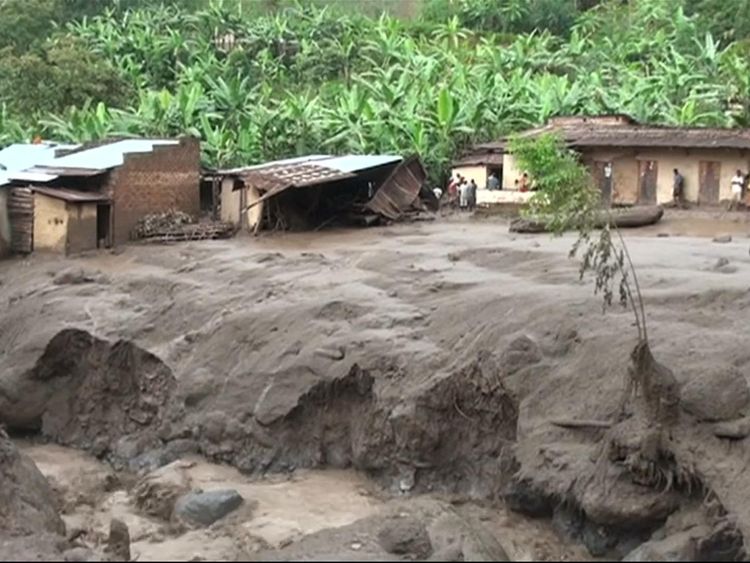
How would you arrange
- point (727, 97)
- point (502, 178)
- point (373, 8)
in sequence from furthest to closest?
point (373, 8)
point (727, 97)
point (502, 178)

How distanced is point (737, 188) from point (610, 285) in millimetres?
13042

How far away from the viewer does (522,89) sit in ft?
131

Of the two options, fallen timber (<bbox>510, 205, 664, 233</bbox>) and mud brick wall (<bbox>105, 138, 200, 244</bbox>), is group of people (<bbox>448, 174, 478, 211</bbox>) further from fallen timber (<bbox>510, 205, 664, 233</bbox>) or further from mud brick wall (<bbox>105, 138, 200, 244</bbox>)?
mud brick wall (<bbox>105, 138, 200, 244</bbox>)

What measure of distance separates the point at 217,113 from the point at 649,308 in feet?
81.0

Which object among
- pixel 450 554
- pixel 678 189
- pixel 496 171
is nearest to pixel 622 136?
pixel 678 189

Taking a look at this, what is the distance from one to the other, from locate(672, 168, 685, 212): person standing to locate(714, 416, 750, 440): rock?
55.6 feet

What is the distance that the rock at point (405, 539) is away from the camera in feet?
40.9

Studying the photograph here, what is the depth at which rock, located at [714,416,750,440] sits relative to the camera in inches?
601

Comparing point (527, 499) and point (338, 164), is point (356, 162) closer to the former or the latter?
point (338, 164)

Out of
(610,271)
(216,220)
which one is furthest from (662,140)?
(610,271)

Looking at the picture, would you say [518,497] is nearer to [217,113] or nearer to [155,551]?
[155,551]

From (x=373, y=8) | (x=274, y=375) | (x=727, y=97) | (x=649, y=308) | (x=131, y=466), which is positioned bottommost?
(x=131, y=466)

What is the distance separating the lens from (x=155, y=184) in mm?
29938

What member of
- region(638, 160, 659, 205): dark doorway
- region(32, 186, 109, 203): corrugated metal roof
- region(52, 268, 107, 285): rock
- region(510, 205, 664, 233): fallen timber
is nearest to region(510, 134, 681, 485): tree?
region(510, 205, 664, 233): fallen timber
